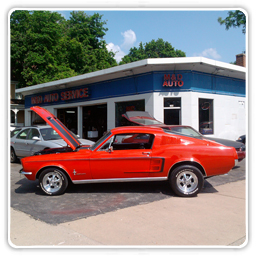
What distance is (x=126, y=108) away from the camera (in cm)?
1323

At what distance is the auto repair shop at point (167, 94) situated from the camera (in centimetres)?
1176

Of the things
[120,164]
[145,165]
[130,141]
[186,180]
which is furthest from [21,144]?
[186,180]

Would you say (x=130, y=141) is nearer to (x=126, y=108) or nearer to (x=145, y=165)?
(x=145, y=165)

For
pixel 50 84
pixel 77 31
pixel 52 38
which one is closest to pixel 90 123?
pixel 50 84

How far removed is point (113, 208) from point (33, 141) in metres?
5.88

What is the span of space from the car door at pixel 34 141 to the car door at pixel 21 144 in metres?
0.21

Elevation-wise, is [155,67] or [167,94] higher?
[155,67]

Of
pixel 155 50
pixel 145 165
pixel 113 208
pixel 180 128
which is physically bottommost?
pixel 113 208

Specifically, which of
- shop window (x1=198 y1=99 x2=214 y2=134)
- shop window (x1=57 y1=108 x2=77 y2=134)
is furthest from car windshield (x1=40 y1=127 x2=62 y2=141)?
shop window (x1=57 y1=108 x2=77 y2=134)

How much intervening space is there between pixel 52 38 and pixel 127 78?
1767cm

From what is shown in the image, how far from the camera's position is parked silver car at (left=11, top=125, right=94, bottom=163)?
30.2ft

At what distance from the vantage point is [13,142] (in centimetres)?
1044

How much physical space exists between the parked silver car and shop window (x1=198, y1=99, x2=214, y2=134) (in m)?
6.02

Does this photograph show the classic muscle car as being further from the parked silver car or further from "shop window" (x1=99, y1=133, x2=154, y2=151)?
the parked silver car
